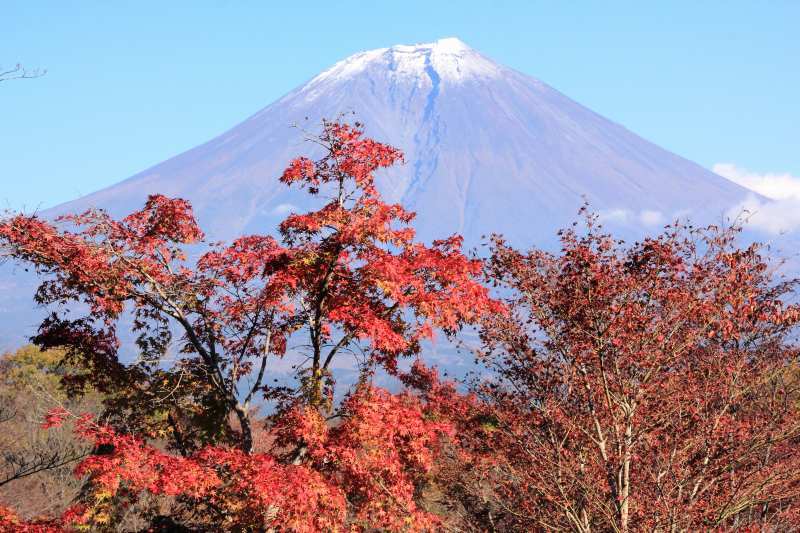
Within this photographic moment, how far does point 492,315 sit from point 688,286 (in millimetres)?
2376

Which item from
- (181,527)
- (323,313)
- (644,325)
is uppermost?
(323,313)

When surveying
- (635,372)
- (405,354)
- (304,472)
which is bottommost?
(635,372)

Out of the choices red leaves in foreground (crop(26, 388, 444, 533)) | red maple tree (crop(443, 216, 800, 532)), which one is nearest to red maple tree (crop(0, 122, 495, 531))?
red leaves in foreground (crop(26, 388, 444, 533))

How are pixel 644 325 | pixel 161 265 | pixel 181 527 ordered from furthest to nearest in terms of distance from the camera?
pixel 181 527
pixel 161 265
pixel 644 325


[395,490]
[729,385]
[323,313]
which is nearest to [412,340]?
[323,313]

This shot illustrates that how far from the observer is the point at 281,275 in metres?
10.5

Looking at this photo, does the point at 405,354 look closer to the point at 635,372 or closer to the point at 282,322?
the point at 282,322

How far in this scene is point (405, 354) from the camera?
37.6 ft

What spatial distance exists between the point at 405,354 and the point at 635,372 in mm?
3347

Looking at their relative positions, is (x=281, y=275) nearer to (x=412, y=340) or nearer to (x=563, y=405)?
(x=412, y=340)

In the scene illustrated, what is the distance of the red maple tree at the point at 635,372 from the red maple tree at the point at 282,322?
1.07 meters

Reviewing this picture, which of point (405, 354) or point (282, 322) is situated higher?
point (282, 322)

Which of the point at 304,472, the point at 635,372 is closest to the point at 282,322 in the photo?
the point at 304,472

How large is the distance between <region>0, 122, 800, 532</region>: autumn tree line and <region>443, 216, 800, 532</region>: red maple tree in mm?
36
